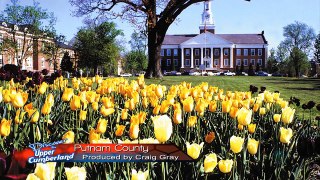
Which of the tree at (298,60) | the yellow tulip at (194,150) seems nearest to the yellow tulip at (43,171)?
the yellow tulip at (194,150)

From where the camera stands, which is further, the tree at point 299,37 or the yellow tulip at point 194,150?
the tree at point 299,37

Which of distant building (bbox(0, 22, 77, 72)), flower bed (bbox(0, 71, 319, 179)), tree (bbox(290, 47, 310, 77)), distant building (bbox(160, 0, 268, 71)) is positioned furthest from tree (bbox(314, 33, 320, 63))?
flower bed (bbox(0, 71, 319, 179))

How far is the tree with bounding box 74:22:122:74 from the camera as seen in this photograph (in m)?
61.4

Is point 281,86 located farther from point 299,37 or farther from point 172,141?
point 299,37

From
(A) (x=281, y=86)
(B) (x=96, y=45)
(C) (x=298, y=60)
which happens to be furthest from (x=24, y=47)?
(C) (x=298, y=60)

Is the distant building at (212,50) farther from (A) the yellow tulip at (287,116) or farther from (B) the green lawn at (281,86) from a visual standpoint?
(A) the yellow tulip at (287,116)

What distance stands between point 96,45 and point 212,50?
41.8 meters

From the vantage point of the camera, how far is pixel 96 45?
61.6 meters

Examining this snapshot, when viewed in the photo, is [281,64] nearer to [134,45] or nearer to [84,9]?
[134,45]

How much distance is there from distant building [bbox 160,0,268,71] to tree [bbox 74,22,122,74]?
106ft

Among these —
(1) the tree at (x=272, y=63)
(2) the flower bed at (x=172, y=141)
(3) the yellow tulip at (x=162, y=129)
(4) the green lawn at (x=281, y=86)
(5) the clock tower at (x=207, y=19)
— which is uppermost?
(5) the clock tower at (x=207, y=19)

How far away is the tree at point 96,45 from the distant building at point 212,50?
106ft

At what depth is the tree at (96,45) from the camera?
61.4 meters

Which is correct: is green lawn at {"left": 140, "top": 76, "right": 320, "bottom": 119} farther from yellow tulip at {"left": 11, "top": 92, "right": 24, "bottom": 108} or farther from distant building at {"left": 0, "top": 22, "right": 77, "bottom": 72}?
distant building at {"left": 0, "top": 22, "right": 77, "bottom": 72}
